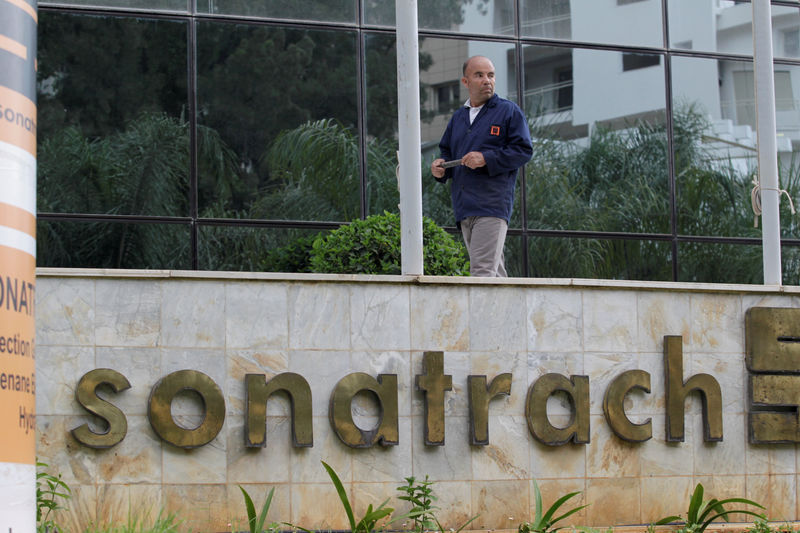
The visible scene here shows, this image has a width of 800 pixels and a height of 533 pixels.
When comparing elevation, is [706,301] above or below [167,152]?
below

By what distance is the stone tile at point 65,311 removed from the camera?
22.8 feet

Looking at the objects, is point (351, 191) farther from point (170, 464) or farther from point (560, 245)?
point (170, 464)

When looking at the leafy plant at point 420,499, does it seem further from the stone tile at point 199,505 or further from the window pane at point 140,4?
the window pane at point 140,4

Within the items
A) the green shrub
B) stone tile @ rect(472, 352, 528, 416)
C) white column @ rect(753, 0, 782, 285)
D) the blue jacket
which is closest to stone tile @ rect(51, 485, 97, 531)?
stone tile @ rect(472, 352, 528, 416)

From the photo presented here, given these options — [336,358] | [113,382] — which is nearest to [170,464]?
[113,382]

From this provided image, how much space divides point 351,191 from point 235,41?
1747 mm

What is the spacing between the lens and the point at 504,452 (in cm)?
759

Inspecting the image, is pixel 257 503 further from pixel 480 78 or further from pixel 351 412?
pixel 480 78

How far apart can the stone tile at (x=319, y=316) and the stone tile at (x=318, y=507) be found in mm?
867

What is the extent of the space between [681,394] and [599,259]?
3.62m

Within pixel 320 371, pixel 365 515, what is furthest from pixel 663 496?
pixel 320 371

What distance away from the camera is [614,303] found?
7984mm

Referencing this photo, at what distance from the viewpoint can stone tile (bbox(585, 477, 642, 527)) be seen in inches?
303

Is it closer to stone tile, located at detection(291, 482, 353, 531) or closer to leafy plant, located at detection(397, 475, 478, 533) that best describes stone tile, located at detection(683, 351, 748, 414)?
leafy plant, located at detection(397, 475, 478, 533)
